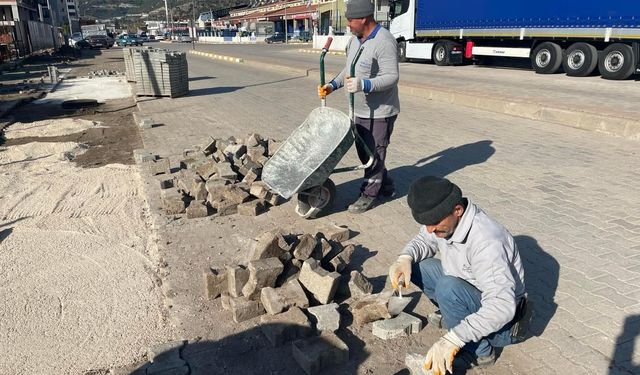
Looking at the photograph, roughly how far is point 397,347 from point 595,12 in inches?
589

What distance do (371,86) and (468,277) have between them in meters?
2.22

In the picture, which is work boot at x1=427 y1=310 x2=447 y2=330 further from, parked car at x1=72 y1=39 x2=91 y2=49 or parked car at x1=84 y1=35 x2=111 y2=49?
parked car at x1=84 y1=35 x2=111 y2=49

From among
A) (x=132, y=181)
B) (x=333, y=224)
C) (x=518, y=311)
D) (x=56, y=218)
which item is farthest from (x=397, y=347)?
(x=132, y=181)

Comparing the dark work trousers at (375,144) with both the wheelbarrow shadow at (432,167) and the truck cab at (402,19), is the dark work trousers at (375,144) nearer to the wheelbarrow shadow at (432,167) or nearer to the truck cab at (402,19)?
the wheelbarrow shadow at (432,167)

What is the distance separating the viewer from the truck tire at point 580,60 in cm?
1488

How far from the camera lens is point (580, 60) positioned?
15258 millimetres

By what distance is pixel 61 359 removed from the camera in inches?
116

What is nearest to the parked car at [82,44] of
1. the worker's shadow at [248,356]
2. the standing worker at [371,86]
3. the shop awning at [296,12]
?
the shop awning at [296,12]

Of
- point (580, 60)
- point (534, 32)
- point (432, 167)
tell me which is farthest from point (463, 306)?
point (534, 32)

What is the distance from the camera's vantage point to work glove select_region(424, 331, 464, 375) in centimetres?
233

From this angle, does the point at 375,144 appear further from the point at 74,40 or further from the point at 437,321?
the point at 74,40

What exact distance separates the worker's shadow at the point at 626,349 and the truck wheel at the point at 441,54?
18.8m

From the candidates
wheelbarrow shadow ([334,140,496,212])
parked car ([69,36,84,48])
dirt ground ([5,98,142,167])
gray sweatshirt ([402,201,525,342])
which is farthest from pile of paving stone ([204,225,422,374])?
parked car ([69,36,84,48])

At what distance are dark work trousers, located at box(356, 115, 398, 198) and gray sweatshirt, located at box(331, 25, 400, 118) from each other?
9 cm
